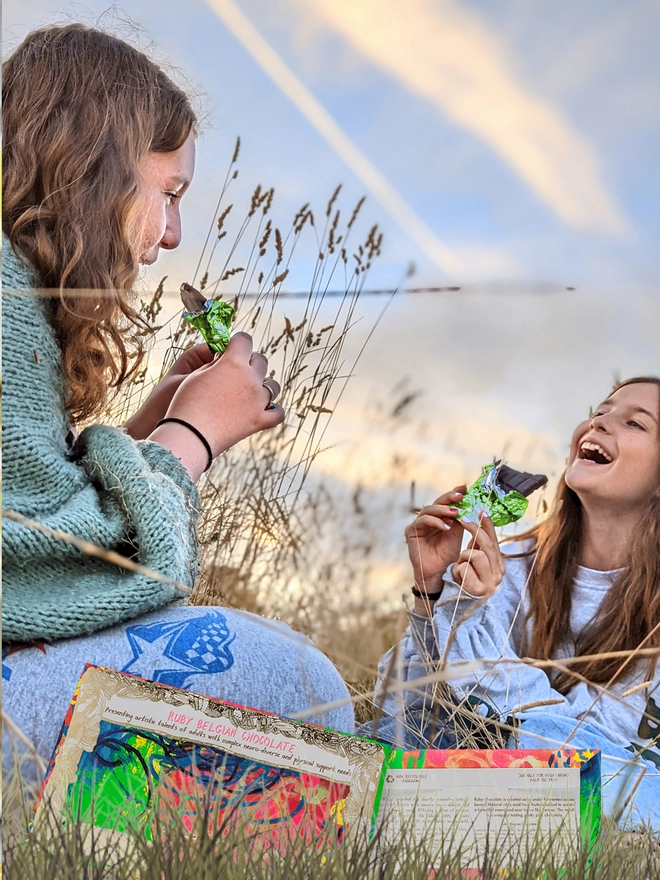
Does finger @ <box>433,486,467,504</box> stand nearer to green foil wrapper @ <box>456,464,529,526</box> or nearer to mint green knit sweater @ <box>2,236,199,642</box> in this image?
green foil wrapper @ <box>456,464,529,526</box>

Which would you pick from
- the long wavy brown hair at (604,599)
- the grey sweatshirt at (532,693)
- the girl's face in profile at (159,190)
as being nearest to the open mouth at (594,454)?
the long wavy brown hair at (604,599)

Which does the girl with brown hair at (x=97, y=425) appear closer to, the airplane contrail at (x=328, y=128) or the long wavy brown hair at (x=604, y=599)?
the airplane contrail at (x=328, y=128)

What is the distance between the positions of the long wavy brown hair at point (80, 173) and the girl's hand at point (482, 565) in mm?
566

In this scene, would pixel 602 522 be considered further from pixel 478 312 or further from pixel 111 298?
pixel 111 298

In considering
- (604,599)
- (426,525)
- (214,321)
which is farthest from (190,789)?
(604,599)

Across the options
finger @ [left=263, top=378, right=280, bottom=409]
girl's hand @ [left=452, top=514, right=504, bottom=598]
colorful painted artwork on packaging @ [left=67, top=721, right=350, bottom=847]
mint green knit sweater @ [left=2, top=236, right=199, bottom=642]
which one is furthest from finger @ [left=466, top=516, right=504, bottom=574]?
colorful painted artwork on packaging @ [left=67, top=721, right=350, bottom=847]

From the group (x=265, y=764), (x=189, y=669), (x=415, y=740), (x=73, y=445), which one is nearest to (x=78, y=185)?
(x=73, y=445)

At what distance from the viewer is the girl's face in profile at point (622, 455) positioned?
4.83 ft

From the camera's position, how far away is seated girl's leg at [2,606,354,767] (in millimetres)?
715

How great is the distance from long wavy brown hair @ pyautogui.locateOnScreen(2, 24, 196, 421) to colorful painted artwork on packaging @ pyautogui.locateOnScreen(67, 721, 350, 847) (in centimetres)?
39

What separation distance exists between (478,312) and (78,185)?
529 mm

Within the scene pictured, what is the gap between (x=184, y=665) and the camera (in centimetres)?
74

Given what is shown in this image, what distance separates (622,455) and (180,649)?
969 millimetres

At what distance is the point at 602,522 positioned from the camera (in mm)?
1547
